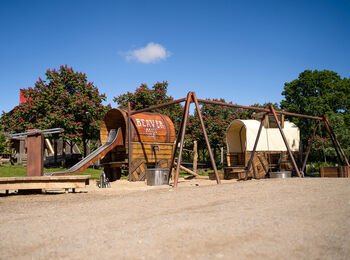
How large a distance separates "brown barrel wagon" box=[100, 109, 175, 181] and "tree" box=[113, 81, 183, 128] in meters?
9.86

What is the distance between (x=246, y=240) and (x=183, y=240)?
0.67 m

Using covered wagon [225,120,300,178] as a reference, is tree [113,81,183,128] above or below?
above

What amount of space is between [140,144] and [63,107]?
1015 cm

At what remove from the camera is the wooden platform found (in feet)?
24.8

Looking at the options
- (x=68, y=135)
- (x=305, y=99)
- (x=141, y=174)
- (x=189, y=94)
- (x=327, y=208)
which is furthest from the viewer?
(x=305, y=99)

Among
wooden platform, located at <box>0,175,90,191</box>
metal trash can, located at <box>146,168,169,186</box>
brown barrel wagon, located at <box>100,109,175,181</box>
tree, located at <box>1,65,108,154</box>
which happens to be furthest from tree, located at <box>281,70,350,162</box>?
wooden platform, located at <box>0,175,90,191</box>

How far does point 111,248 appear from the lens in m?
3.05

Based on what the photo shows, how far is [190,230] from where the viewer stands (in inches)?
139

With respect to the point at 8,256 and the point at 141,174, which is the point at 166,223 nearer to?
the point at 8,256

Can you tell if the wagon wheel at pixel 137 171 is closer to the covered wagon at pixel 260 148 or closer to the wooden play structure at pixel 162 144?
the wooden play structure at pixel 162 144

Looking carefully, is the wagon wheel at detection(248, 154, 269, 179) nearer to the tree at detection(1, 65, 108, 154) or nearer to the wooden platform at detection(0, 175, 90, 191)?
the wooden platform at detection(0, 175, 90, 191)

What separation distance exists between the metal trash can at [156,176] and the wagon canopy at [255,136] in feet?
17.8

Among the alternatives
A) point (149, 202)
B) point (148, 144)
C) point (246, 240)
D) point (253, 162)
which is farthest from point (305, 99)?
point (246, 240)

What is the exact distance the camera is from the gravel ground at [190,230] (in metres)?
2.85
